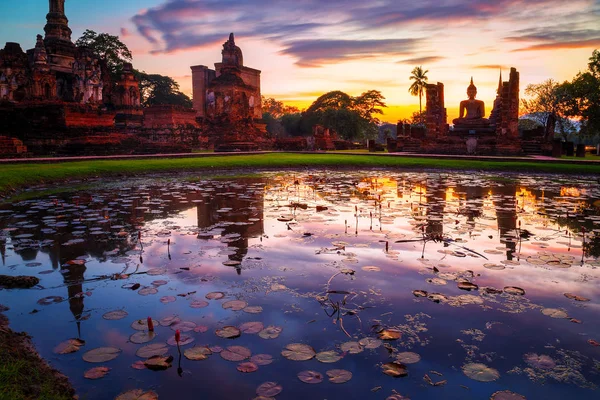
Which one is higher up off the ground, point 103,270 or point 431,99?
point 431,99

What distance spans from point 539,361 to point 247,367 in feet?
5.50

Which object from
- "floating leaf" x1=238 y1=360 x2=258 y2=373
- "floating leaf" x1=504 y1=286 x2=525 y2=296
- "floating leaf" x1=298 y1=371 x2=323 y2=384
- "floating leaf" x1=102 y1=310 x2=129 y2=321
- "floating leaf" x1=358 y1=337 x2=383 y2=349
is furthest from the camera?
"floating leaf" x1=504 y1=286 x2=525 y2=296

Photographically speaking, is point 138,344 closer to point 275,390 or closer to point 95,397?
point 95,397

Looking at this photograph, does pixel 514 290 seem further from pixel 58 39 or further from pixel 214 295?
pixel 58 39

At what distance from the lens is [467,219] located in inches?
265

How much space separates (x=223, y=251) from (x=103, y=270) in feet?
4.14

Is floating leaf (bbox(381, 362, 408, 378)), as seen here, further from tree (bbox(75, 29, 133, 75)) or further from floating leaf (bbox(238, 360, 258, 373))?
tree (bbox(75, 29, 133, 75))

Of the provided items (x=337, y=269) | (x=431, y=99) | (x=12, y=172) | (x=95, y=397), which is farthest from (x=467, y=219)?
(x=431, y=99)

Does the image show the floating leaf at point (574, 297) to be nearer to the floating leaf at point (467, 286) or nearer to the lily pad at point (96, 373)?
the floating leaf at point (467, 286)

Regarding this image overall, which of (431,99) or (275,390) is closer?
(275,390)

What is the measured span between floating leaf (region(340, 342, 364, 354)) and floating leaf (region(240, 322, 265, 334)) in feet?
1.90

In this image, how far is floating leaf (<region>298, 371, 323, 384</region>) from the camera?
222cm

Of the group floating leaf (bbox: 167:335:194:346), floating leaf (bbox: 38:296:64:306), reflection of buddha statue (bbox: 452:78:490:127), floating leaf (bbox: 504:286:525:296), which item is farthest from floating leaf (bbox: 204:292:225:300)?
reflection of buddha statue (bbox: 452:78:490:127)

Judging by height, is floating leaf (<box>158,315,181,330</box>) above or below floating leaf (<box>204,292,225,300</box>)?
below
